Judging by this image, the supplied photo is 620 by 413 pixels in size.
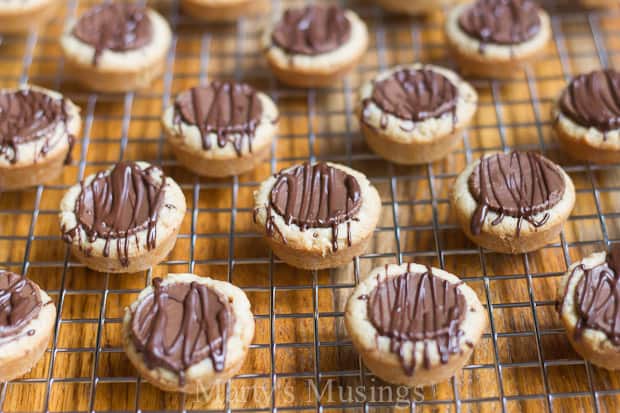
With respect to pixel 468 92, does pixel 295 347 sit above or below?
below

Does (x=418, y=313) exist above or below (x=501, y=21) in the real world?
below

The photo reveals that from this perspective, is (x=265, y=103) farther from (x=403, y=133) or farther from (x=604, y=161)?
(x=604, y=161)

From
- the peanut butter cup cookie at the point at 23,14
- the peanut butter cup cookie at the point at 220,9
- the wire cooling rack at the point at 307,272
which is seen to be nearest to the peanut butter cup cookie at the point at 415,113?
the wire cooling rack at the point at 307,272

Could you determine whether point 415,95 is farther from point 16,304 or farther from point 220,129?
point 16,304

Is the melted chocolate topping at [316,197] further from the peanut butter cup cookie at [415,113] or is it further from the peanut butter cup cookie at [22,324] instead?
the peanut butter cup cookie at [22,324]

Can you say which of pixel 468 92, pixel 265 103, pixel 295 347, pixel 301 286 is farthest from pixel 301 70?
pixel 295 347

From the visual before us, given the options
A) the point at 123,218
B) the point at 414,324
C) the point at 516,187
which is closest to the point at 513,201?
the point at 516,187

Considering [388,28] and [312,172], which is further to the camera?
[388,28]
